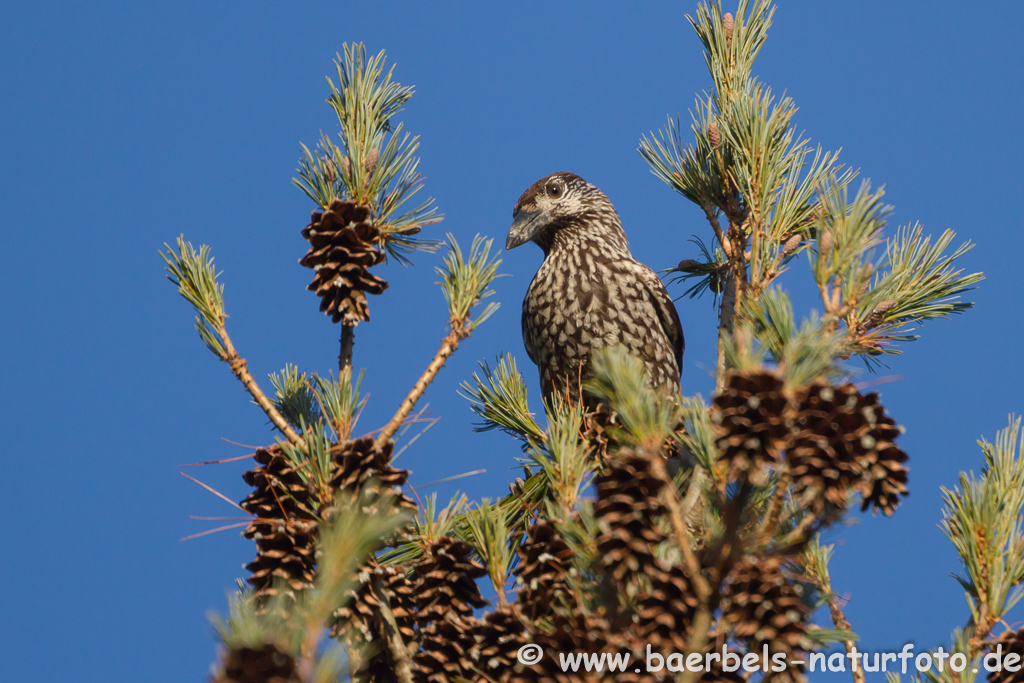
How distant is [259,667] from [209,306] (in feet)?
3.77

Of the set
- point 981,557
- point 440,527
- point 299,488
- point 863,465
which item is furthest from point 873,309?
point 299,488

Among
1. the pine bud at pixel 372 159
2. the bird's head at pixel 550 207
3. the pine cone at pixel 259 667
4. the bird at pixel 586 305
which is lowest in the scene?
the pine cone at pixel 259 667

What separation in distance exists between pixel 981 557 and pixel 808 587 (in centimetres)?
53

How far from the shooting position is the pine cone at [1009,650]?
2.23 meters

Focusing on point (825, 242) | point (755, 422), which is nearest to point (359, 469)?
point (755, 422)

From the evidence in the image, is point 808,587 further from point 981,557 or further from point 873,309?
point 873,309

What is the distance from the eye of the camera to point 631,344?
4.45 meters

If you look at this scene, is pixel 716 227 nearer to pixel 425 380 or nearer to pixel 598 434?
pixel 598 434

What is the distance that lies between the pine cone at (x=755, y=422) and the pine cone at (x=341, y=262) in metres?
1.06

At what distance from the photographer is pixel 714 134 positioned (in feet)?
10.1

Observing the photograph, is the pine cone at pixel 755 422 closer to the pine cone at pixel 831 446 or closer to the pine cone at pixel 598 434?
the pine cone at pixel 831 446

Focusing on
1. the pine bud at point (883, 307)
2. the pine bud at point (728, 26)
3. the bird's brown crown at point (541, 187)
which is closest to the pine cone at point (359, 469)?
the pine bud at point (883, 307)

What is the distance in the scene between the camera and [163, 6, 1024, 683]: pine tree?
5.71 ft

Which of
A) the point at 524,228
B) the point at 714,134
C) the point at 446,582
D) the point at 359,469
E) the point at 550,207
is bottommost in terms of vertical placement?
the point at 446,582
